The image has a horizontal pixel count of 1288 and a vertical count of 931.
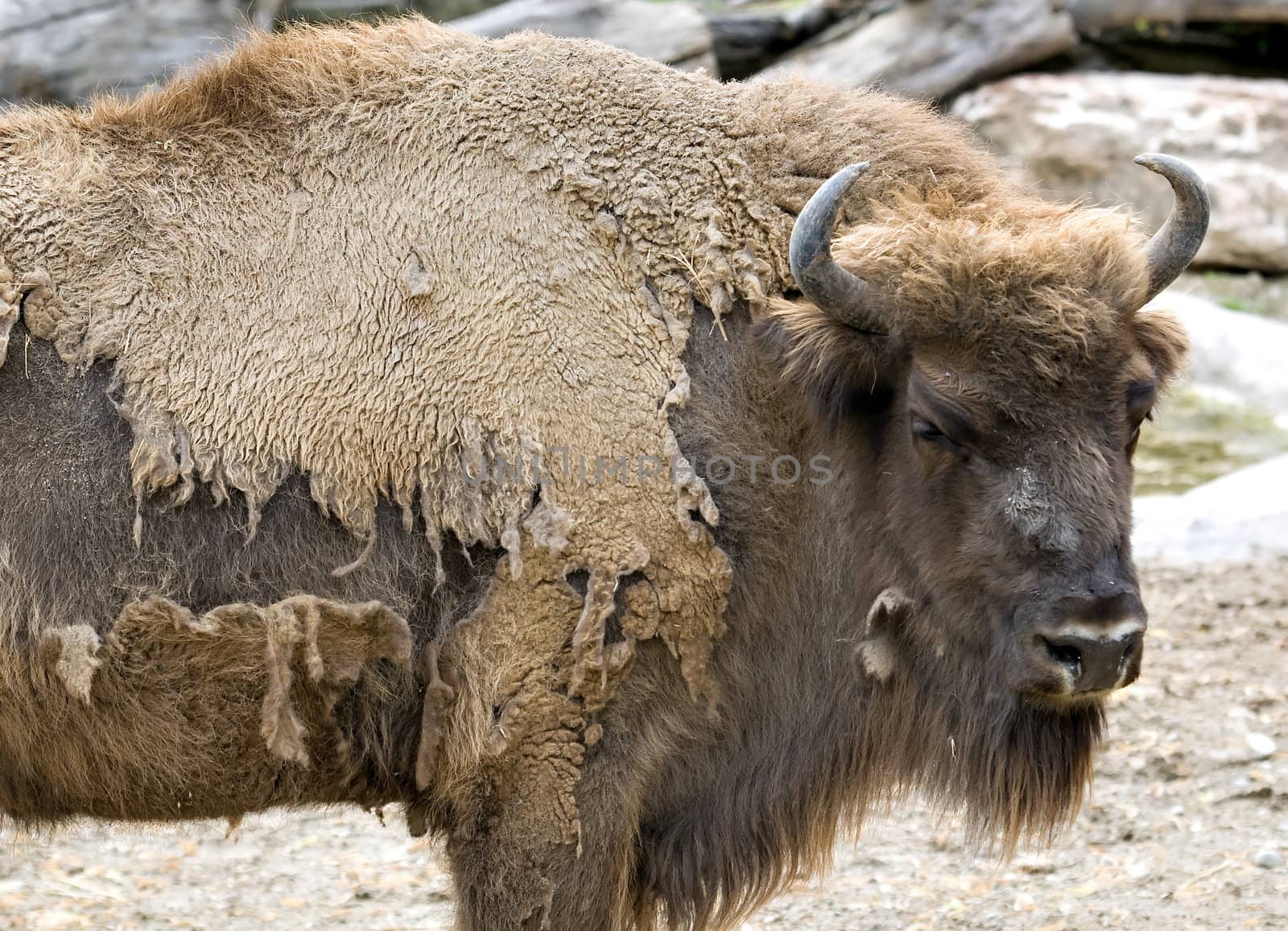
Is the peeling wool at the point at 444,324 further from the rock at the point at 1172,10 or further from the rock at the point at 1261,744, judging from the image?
the rock at the point at 1172,10

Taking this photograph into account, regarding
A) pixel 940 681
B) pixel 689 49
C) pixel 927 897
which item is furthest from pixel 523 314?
pixel 689 49

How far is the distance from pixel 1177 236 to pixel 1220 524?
4.78 m

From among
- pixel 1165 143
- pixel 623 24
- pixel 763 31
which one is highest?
pixel 623 24

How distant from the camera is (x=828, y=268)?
12.0 ft

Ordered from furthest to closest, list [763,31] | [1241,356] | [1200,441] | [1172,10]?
[1172,10] → [763,31] → [1241,356] → [1200,441]

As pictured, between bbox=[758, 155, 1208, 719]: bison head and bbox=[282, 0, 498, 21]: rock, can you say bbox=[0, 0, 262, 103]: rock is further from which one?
bbox=[758, 155, 1208, 719]: bison head

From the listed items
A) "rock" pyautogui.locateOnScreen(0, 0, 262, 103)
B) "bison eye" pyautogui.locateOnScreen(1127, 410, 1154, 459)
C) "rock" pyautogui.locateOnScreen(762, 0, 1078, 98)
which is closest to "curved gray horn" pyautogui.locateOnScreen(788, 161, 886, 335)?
"bison eye" pyautogui.locateOnScreen(1127, 410, 1154, 459)

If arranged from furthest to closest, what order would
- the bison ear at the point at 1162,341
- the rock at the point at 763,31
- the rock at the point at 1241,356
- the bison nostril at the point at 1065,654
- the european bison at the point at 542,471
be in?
the rock at the point at 763,31 < the rock at the point at 1241,356 < the bison ear at the point at 1162,341 < the european bison at the point at 542,471 < the bison nostril at the point at 1065,654

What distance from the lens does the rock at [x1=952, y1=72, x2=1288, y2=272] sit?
40.8ft

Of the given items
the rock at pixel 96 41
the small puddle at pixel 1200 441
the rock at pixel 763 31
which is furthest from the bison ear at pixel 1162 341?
the rock at pixel 763 31

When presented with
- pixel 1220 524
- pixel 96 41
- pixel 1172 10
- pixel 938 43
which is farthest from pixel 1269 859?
pixel 1172 10

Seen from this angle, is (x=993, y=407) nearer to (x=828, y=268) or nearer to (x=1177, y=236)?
(x=828, y=268)

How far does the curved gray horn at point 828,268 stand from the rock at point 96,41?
680 cm

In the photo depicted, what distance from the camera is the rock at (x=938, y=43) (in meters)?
11.8
